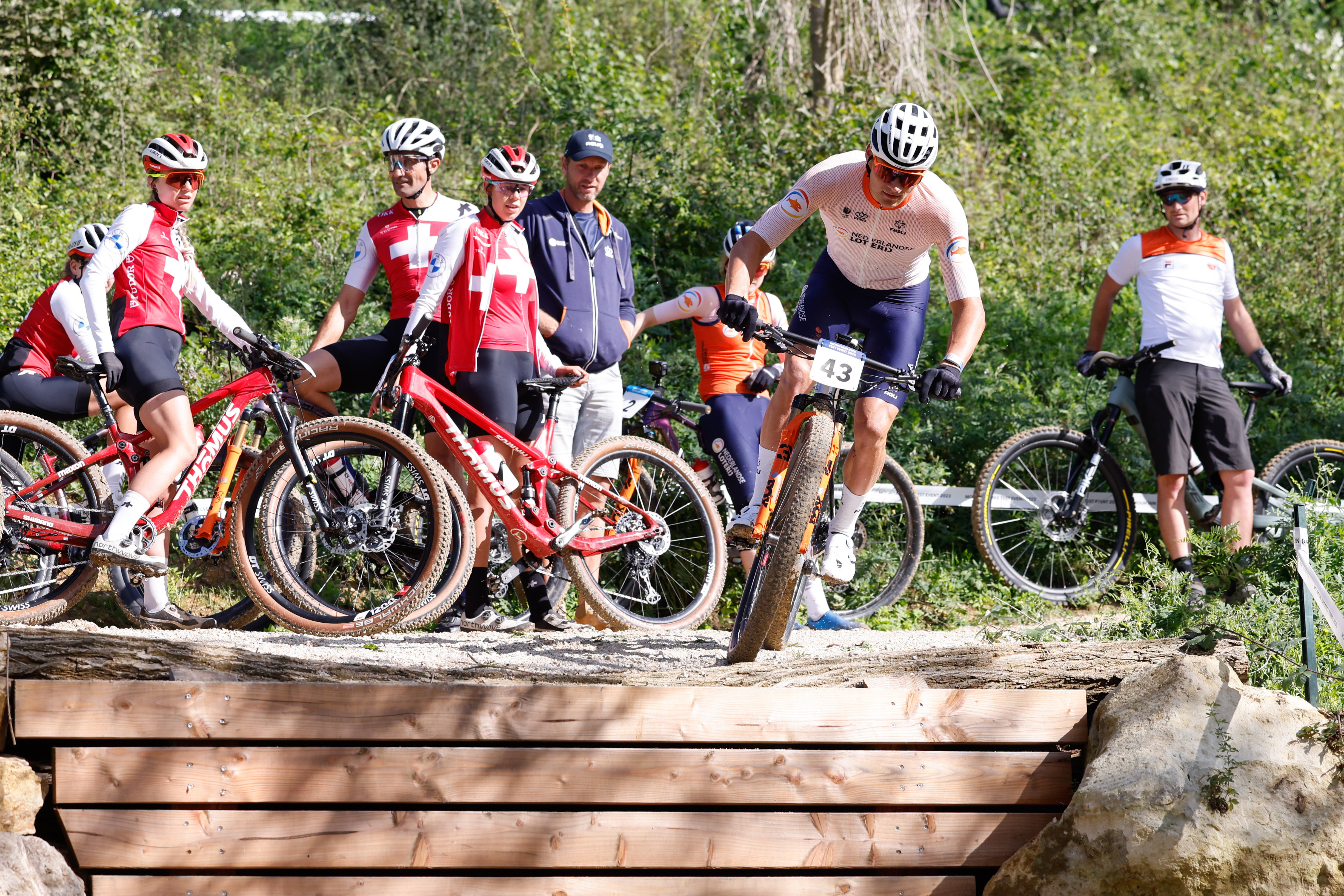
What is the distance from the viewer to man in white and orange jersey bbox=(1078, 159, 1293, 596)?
6.77m

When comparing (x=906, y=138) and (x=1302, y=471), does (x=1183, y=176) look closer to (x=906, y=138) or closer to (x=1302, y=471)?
(x=1302, y=471)

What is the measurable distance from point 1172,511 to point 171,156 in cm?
544

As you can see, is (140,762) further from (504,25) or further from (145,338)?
(504,25)

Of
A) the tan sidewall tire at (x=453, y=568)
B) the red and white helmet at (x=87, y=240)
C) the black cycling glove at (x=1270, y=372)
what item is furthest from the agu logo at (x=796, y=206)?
the black cycling glove at (x=1270, y=372)

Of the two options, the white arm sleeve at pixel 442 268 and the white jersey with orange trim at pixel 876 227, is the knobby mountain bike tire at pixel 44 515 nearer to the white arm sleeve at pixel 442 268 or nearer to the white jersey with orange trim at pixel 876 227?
the white arm sleeve at pixel 442 268

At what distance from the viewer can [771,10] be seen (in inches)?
406

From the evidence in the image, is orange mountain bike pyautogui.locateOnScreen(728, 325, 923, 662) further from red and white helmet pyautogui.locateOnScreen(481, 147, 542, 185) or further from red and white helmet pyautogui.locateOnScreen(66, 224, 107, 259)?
red and white helmet pyautogui.locateOnScreen(66, 224, 107, 259)

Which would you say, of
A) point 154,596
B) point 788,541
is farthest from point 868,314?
point 154,596

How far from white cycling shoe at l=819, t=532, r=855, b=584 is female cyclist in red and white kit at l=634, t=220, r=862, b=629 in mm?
1221

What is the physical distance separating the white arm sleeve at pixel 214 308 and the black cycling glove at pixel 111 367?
0.42 meters

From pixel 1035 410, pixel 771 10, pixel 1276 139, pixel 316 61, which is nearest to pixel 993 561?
pixel 1035 410

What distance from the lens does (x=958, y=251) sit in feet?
16.5

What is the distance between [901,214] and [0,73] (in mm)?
7582

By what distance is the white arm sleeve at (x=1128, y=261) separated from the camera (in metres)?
7.14
